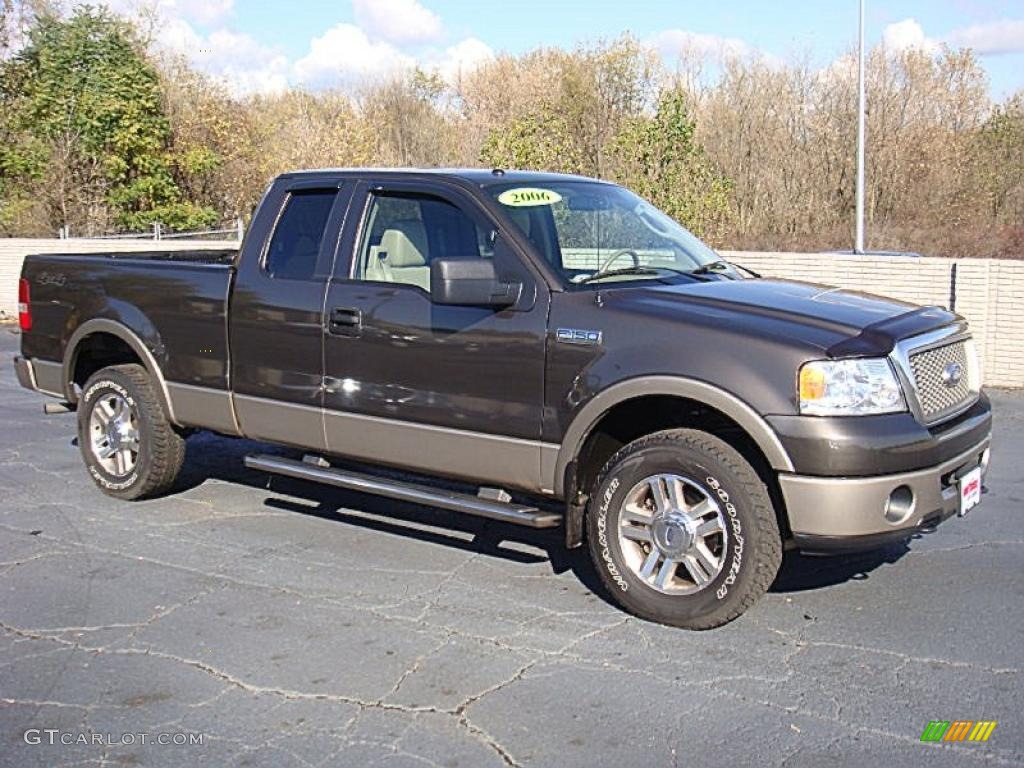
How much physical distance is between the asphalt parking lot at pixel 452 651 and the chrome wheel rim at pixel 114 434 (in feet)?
1.37

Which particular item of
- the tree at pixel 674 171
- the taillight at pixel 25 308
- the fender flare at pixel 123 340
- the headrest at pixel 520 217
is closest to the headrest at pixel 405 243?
the headrest at pixel 520 217

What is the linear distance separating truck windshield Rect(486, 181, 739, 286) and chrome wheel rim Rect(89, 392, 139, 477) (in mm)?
2881

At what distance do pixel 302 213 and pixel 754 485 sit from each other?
299 cm

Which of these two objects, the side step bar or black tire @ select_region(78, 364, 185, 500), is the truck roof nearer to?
the side step bar

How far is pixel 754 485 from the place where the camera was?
4.62 m

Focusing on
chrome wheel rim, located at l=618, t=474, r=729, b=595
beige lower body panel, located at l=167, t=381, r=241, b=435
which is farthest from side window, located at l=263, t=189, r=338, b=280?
chrome wheel rim, located at l=618, t=474, r=729, b=595

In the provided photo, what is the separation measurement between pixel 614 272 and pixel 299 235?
184cm

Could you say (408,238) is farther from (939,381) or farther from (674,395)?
(939,381)

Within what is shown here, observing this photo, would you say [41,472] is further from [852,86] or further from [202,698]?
[852,86]

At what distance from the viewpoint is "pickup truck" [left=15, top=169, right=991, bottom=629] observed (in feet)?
14.9

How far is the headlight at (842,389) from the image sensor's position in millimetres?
4461

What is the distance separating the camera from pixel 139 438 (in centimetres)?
687

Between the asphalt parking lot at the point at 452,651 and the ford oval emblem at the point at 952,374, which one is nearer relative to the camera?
the asphalt parking lot at the point at 452,651

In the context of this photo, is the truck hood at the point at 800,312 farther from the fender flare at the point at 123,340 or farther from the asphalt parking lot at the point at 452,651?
the fender flare at the point at 123,340
